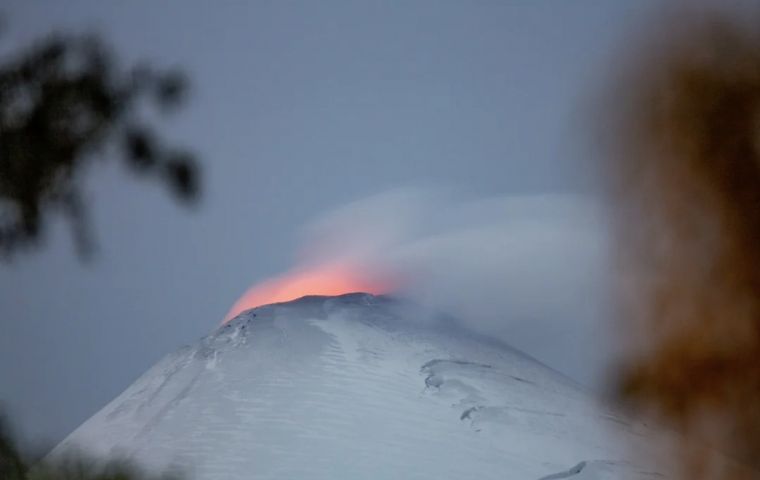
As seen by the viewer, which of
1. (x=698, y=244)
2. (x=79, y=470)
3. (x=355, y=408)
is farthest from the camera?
(x=355, y=408)

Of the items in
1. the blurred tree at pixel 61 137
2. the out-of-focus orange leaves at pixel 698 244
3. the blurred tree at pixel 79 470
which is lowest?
the blurred tree at pixel 79 470

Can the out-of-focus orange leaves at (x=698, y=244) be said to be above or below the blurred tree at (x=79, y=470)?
above

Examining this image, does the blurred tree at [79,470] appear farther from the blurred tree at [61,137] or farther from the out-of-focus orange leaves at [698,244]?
the out-of-focus orange leaves at [698,244]

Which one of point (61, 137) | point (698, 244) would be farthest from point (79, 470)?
point (698, 244)

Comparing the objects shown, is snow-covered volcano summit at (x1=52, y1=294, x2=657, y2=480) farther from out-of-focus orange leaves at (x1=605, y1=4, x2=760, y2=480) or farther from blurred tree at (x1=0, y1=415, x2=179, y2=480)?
blurred tree at (x1=0, y1=415, x2=179, y2=480)

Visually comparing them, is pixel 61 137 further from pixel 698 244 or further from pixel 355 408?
pixel 355 408

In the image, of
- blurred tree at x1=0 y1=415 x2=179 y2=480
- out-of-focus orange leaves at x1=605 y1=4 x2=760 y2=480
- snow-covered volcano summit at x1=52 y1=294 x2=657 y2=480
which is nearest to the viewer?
blurred tree at x1=0 y1=415 x2=179 y2=480

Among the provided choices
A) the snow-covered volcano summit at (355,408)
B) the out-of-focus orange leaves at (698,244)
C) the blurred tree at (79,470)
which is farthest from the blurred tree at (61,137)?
the snow-covered volcano summit at (355,408)

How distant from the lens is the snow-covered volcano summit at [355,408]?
6.43 metres

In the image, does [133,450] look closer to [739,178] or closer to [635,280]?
[635,280]

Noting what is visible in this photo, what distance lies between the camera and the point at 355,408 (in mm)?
7199

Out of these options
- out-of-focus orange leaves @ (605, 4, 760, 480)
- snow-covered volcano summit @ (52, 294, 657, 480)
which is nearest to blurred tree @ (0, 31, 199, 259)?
out-of-focus orange leaves @ (605, 4, 760, 480)

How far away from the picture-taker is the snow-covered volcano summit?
6.43m

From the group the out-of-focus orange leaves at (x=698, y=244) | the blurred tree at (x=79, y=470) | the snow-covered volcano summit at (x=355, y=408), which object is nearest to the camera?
the blurred tree at (x=79, y=470)
